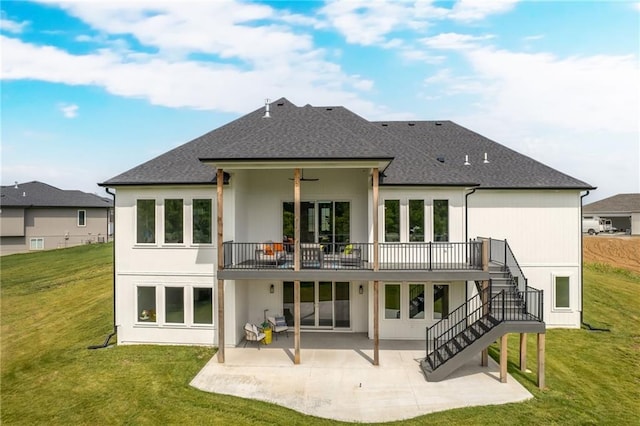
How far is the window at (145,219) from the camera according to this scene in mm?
12586

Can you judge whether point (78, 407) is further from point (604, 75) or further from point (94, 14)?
point (604, 75)

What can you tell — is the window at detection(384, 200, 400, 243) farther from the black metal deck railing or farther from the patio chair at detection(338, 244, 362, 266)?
the patio chair at detection(338, 244, 362, 266)

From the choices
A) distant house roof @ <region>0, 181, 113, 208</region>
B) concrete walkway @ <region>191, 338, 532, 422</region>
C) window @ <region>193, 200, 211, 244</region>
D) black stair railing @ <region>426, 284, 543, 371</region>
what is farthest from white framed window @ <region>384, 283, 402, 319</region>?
distant house roof @ <region>0, 181, 113, 208</region>

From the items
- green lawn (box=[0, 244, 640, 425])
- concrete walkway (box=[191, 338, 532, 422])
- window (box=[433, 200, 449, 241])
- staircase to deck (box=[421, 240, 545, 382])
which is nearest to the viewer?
green lawn (box=[0, 244, 640, 425])

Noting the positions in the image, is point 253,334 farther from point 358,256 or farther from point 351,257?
→ point 358,256

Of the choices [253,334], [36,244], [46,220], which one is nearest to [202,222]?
[253,334]

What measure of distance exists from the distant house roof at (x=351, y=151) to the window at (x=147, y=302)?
4057 mm

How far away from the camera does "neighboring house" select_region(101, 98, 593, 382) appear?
1078 centimetres

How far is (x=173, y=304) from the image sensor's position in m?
12.4

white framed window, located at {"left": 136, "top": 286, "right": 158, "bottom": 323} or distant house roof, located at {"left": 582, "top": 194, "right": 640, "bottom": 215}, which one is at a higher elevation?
distant house roof, located at {"left": 582, "top": 194, "right": 640, "bottom": 215}

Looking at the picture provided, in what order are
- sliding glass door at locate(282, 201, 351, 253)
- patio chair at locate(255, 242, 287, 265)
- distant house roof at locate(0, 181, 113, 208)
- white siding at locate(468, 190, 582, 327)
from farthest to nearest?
1. distant house roof at locate(0, 181, 113, 208)
2. white siding at locate(468, 190, 582, 327)
3. sliding glass door at locate(282, 201, 351, 253)
4. patio chair at locate(255, 242, 287, 265)

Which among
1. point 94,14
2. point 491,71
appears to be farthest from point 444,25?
point 94,14

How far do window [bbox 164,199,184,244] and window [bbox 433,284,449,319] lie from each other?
993cm

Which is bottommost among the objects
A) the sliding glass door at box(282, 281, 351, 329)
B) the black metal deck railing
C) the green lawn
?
the green lawn
